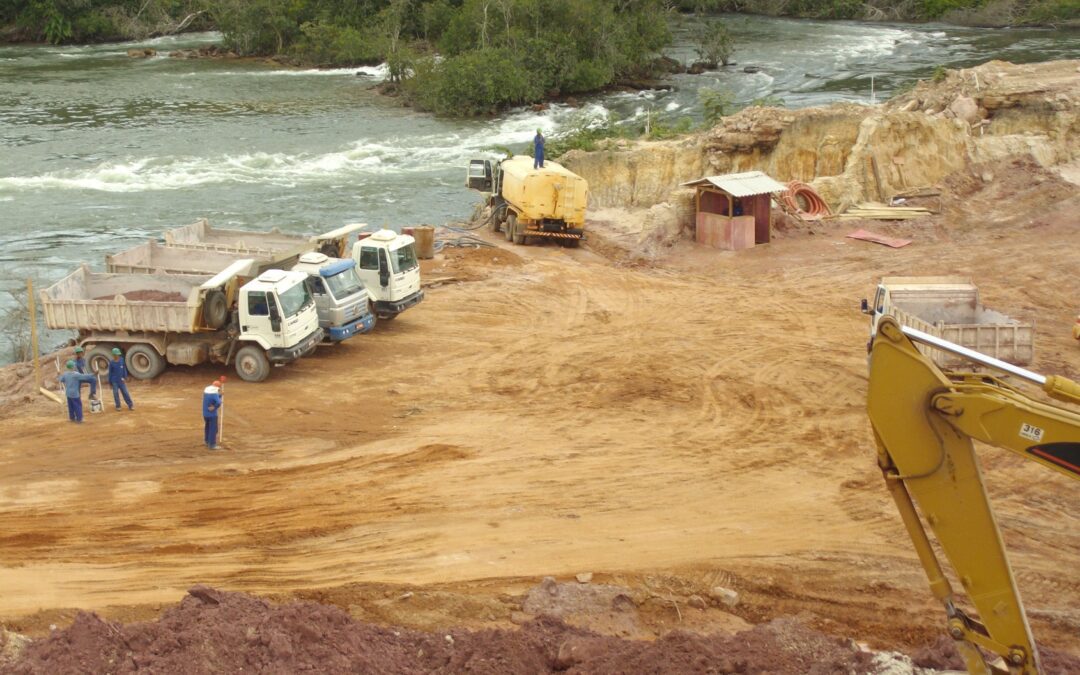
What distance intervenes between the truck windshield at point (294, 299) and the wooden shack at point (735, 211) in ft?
37.7

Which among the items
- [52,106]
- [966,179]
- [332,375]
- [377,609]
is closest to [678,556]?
[377,609]

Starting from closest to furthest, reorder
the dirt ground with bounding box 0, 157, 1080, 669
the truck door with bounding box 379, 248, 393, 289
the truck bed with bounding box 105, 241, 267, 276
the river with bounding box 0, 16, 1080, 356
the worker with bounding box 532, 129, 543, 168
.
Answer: the dirt ground with bounding box 0, 157, 1080, 669
the truck door with bounding box 379, 248, 393, 289
the truck bed with bounding box 105, 241, 267, 276
the worker with bounding box 532, 129, 543, 168
the river with bounding box 0, 16, 1080, 356

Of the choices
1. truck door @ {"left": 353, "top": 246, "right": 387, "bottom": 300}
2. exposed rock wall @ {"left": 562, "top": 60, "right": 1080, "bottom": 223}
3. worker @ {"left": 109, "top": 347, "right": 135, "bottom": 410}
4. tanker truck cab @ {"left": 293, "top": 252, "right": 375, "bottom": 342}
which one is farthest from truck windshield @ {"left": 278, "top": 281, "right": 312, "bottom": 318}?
exposed rock wall @ {"left": 562, "top": 60, "right": 1080, "bottom": 223}

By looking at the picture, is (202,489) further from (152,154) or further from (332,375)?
(152,154)

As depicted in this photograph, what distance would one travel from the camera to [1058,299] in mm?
24312

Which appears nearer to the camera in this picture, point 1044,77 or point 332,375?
point 332,375

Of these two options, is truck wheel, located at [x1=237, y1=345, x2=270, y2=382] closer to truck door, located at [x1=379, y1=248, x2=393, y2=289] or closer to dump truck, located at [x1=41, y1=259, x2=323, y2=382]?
dump truck, located at [x1=41, y1=259, x2=323, y2=382]

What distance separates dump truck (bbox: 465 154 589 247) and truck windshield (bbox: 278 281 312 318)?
387 inches

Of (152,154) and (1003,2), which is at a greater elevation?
(1003,2)

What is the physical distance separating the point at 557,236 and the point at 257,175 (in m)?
16.1

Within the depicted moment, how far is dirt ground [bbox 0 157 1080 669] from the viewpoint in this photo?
43.0 ft

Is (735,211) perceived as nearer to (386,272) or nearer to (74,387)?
(386,272)

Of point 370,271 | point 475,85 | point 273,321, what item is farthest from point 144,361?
point 475,85

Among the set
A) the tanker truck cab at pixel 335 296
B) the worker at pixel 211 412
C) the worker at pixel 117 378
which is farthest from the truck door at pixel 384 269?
the worker at pixel 211 412
